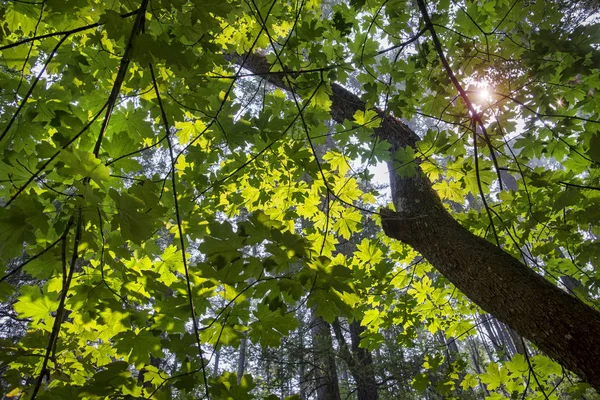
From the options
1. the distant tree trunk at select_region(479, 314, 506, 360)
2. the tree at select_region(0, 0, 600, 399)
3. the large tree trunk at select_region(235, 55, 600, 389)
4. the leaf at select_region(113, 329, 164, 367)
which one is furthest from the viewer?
the distant tree trunk at select_region(479, 314, 506, 360)

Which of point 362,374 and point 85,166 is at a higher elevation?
point 362,374

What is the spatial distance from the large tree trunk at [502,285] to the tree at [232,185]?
10 mm

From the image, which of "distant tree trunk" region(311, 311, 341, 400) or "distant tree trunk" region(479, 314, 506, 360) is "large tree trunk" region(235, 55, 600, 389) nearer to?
"distant tree trunk" region(479, 314, 506, 360)

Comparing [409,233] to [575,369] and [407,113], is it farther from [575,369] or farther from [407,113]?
[575,369]

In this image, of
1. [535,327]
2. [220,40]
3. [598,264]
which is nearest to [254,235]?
[535,327]

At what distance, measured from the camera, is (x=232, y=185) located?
8.57 ft

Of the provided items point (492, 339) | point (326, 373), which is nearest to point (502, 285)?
point (326, 373)

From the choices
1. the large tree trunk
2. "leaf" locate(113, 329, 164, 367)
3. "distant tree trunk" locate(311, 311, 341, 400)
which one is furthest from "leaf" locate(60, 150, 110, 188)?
"distant tree trunk" locate(311, 311, 341, 400)

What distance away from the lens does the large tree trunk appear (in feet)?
5.47

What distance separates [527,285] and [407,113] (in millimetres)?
1183

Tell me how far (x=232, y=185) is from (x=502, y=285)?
1.88 m

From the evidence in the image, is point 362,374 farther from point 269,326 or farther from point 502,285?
point 269,326

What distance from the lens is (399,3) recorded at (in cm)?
183

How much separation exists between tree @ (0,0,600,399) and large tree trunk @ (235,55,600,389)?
1cm
